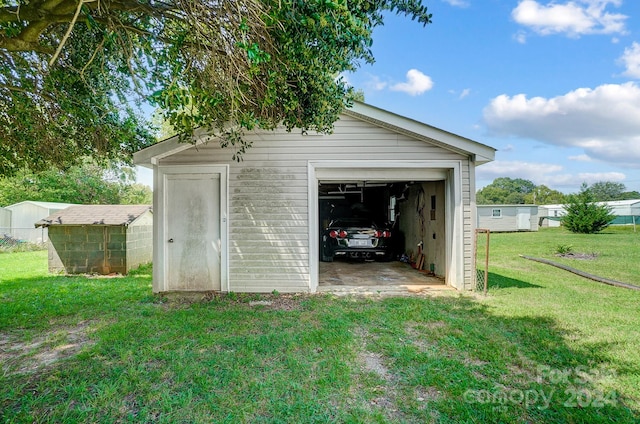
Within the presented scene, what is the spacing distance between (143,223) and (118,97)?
4.51m

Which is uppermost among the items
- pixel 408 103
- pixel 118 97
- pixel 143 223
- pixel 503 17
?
pixel 503 17

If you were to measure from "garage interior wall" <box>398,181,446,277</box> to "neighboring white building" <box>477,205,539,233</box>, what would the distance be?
1645cm

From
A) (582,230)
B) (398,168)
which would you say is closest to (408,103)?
(398,168)

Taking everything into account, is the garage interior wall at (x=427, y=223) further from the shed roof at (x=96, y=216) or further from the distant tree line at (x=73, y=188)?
the distant tree line at (x=73, y=188)

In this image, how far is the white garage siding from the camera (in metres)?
5.57

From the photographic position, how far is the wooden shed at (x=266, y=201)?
5.57m

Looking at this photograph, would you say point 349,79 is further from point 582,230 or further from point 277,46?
point 582,230

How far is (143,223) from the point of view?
9.03 meters

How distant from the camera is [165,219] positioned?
18.4 feet

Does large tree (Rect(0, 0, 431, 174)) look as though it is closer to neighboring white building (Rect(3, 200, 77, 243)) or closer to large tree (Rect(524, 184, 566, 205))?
neighboring white building (Rect(3, 200, 77, 243))

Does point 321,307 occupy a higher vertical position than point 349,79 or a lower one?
lower

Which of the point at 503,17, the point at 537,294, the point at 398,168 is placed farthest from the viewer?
the point at 503,17

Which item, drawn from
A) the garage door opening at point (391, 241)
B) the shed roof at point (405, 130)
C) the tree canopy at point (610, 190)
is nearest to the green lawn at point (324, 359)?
the garage door opening at point (391, 241)

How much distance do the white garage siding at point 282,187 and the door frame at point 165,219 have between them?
0.09 metres
